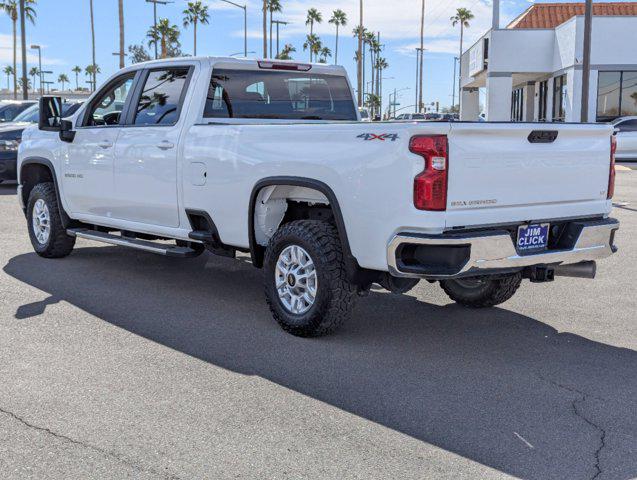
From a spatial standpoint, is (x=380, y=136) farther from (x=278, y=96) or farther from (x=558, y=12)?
(x=558, y=12)

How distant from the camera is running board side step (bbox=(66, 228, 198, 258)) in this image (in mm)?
7074

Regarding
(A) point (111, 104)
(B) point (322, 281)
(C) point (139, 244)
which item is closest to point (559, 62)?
(A) point (111, 104)

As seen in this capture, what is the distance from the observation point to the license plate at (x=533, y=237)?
18.1ft

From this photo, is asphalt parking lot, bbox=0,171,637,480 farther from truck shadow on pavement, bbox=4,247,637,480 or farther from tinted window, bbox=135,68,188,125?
tinted window, bbox=135,68,188,125

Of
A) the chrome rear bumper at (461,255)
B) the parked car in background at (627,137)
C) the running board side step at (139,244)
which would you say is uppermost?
the parked car in background at (627,137)

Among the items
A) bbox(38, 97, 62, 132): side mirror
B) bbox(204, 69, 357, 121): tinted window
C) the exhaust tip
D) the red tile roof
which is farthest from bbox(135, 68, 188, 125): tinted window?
the red tile roof

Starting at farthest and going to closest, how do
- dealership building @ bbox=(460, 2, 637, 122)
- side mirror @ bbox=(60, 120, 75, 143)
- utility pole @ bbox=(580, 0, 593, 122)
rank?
dealership building @ bbox=(460, 2, 637, 122), utility pole @ bbox=(580, 0, 593, 122), side mirror @ bbox=(60, 120, 75, 143)

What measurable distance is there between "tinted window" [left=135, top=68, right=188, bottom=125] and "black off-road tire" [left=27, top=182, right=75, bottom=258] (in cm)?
185

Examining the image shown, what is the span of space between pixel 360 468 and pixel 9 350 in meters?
2.92

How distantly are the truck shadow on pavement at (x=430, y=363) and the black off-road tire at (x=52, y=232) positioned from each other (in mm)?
773

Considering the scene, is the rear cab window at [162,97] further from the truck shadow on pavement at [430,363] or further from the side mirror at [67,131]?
the truck shadow on pavement at [430,363]

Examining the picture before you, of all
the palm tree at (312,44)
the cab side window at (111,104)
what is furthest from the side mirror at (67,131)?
the palm tree at (312,44)

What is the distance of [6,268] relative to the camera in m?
8.52

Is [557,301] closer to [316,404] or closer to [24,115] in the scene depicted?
[316,404]
